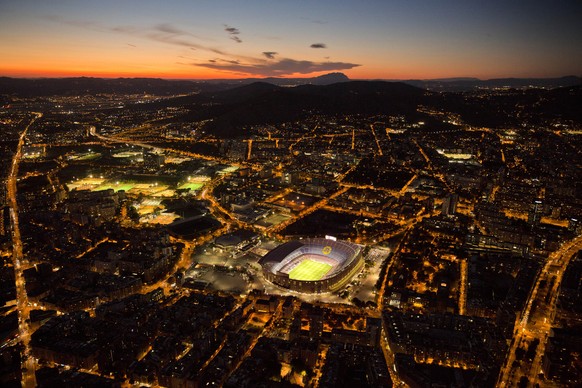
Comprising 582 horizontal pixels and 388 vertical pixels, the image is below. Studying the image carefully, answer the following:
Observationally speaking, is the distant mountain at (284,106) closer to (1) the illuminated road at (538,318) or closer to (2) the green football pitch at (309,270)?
(2) the green football pitch at (309,270)

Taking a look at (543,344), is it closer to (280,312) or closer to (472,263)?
(472,263)

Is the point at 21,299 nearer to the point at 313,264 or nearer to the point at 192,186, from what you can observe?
the point at 313,264

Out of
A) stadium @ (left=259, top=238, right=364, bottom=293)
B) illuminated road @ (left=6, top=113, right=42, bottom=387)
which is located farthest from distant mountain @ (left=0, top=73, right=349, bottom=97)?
stadium @ (left=259, top=238, right=364, bottom=293)

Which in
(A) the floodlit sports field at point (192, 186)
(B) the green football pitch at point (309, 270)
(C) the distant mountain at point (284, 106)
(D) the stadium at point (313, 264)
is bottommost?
(B) the green football pitch at point (309, 270)

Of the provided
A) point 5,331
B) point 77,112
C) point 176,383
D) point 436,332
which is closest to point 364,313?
point 436,332

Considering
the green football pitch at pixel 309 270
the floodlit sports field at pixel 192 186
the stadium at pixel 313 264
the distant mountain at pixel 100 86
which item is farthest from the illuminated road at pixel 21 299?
the distant mountain at pixel 100 86

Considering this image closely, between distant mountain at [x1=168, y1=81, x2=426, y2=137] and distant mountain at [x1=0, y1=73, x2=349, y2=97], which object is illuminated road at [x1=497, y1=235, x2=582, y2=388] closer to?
distant mountain at [x1=168, y1=81, x2=426, y2=137]

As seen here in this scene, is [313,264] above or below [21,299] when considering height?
above

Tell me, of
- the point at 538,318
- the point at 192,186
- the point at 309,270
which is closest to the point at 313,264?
the point at 309,270
